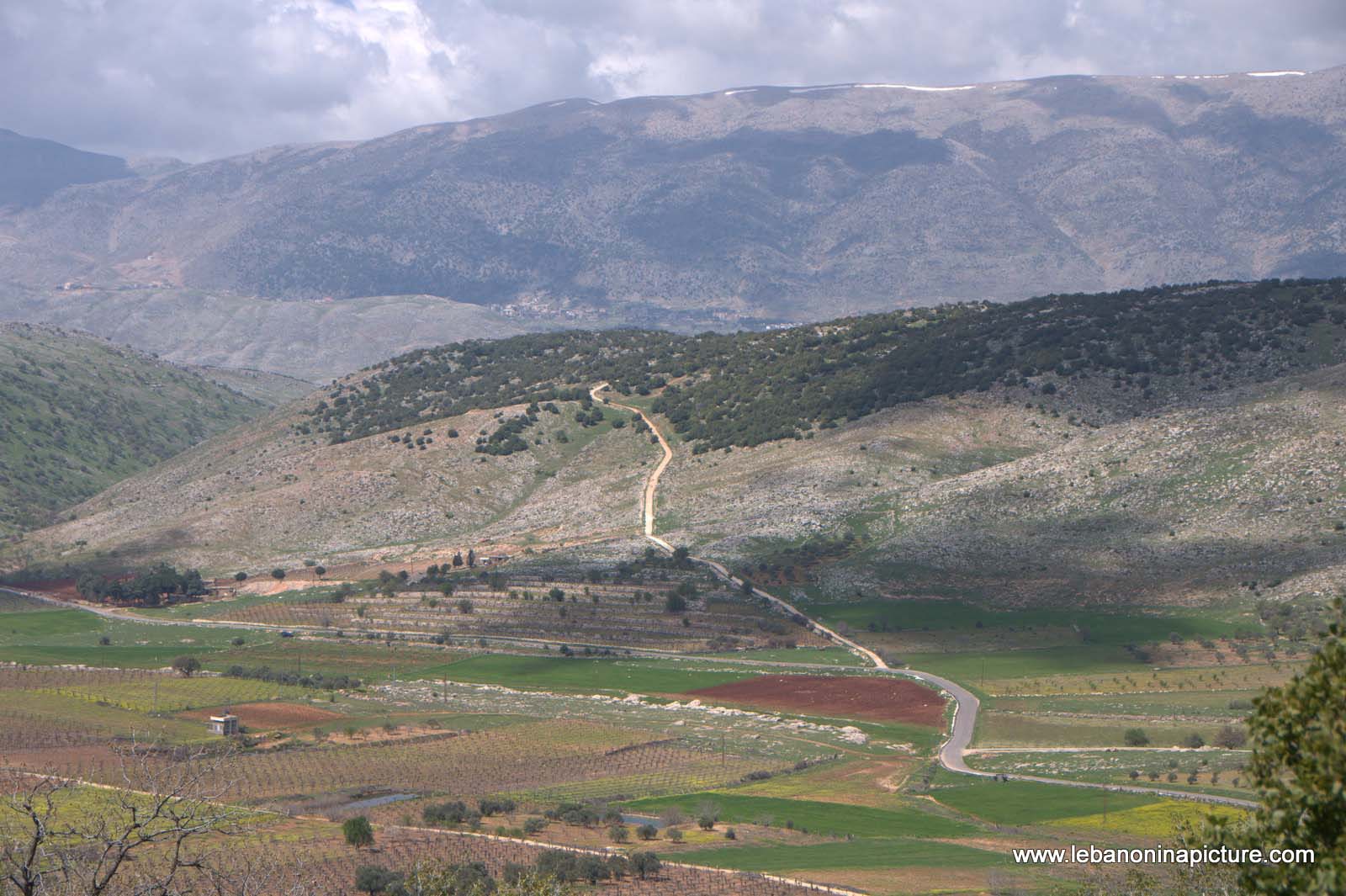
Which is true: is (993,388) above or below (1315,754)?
above

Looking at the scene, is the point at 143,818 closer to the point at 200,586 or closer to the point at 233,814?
the point at 233,814

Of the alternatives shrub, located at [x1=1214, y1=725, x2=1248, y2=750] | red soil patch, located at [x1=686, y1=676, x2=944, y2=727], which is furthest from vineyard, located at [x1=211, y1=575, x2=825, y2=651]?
shrub, located at [x1=1214, y1=725, x2=1248, y2=750]

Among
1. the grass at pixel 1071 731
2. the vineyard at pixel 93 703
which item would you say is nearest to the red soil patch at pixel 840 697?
the grass at pixel 1071 731

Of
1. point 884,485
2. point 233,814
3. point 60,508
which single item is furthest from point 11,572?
point 233,814

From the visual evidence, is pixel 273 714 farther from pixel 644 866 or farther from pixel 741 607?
pixel 644 866

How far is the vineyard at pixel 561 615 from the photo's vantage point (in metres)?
106

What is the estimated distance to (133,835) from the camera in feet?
156

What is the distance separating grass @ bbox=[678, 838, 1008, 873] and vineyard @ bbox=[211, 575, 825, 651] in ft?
159

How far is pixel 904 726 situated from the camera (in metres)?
78.8

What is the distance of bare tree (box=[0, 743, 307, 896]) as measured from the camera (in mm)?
18422

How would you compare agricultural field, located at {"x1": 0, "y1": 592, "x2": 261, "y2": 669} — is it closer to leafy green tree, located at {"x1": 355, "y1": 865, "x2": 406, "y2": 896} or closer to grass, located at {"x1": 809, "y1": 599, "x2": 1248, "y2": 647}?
grass, located at {"x1": 809, "y1": 599, "x2": 1248, "y2": 647}

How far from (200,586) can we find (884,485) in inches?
2631

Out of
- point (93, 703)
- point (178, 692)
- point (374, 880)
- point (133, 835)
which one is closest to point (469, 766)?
point (133, 835)

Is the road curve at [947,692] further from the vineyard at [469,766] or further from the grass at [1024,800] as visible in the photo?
the vineyard at [469,766]
